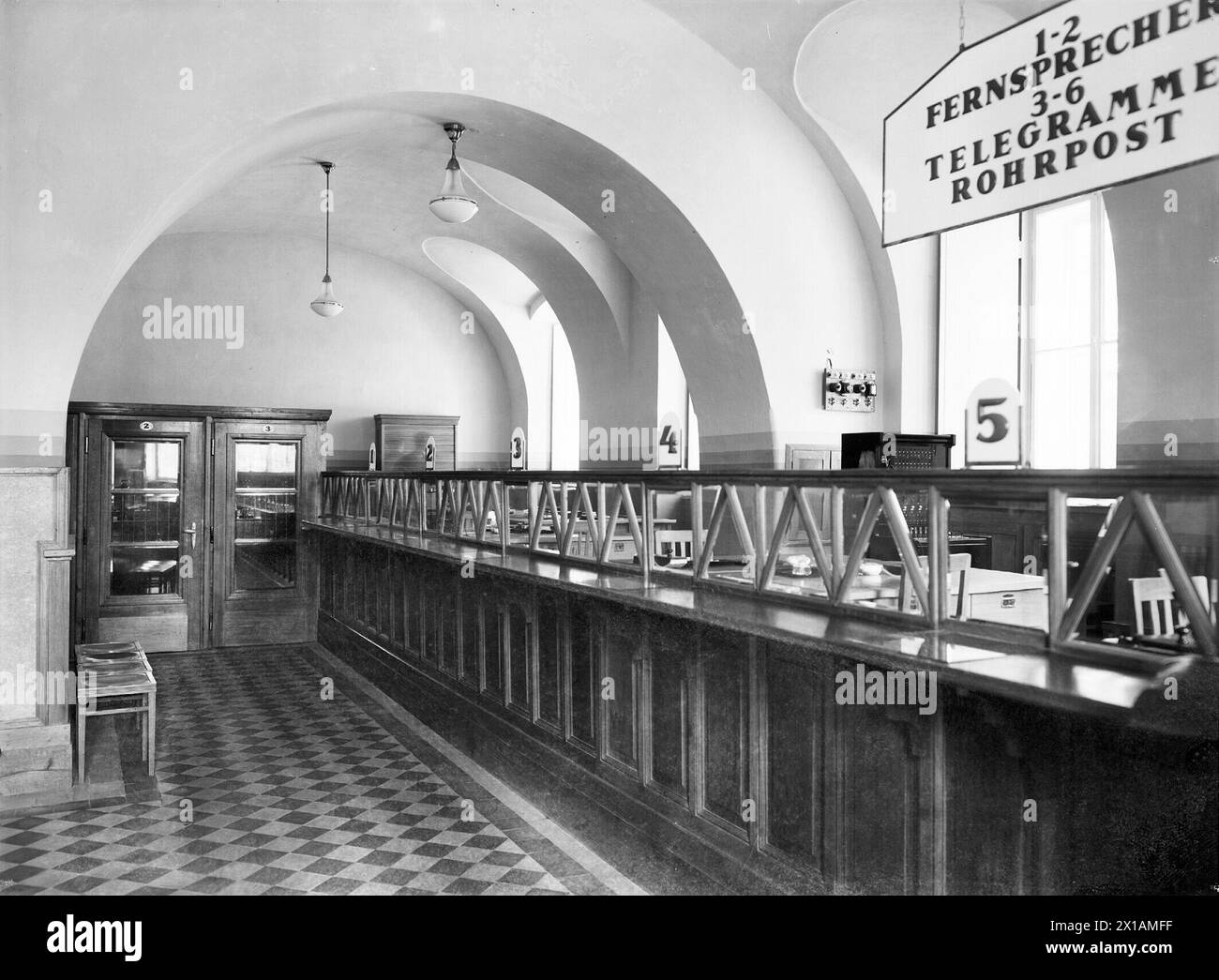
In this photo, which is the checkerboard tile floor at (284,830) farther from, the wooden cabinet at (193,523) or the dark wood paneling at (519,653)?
the wooden cabinet at (193,523)

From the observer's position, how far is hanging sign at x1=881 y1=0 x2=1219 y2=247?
2.92m

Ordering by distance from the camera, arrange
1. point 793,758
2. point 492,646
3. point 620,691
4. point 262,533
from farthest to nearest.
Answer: point 262,533, point 492,646, point 620,691, point 793,758

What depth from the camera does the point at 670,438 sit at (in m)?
10.9

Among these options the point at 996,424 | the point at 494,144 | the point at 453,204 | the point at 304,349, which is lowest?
the point at 996,424

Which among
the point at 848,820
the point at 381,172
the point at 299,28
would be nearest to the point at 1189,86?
the point at 848,820

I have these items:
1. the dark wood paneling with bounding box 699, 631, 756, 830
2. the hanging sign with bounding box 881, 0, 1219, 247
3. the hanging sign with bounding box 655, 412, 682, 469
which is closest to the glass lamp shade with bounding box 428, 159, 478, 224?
the hanging sign with bounding box 881, 0, 1219, 247

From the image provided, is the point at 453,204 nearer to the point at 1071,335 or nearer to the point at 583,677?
the point at 583,677

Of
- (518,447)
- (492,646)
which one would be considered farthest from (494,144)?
(518,447)

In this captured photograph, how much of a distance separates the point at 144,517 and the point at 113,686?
4.17m

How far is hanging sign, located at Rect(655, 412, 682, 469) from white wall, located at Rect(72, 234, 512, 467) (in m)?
3.47

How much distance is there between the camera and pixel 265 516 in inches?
363

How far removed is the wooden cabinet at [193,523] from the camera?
8.45m

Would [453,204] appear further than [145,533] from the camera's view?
No

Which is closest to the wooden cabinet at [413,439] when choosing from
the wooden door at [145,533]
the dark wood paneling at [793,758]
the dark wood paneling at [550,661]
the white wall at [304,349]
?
the white wall at [304,349]
